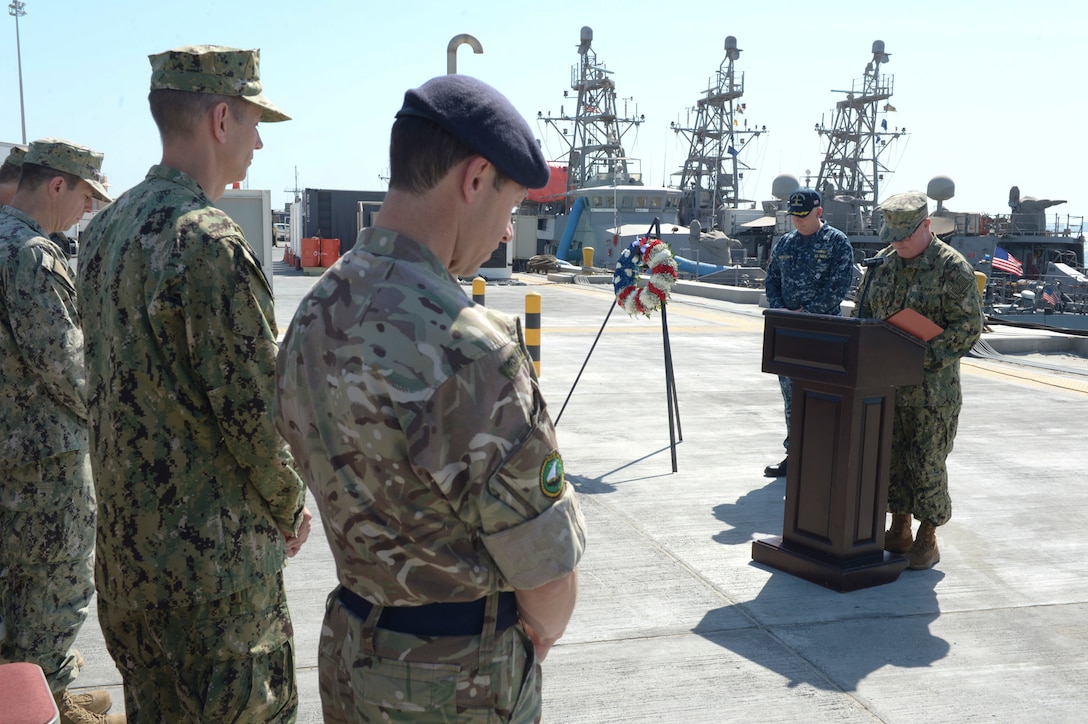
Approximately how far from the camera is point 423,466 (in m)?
1.41

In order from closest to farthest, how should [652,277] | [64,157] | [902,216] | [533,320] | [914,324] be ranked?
[64,157] → [914,324] → [902,216] → [652,277] → [533,320]

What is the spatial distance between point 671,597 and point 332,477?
3.04 m

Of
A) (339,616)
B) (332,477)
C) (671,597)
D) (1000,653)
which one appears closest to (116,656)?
(339,616)

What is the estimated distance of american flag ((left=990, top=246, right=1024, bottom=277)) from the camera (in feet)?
105

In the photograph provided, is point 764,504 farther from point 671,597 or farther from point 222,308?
point 222,308

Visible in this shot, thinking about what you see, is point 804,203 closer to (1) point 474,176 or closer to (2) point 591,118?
(1) point 474,176

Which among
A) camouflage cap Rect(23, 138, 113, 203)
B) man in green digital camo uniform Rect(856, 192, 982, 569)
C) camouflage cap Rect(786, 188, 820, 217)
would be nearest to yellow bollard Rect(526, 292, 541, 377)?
camouflage cap Rect(786, 188, 820, 217)

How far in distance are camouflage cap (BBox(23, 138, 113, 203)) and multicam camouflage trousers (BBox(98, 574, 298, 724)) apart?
5.84 ft

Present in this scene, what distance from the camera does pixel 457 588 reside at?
58.9 inches

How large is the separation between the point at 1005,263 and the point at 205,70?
115 feet

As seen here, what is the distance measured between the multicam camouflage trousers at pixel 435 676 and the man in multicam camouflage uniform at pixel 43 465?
1.90m

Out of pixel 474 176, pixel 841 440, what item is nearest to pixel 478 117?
pixel 474 176

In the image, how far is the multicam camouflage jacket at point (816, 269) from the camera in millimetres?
6414

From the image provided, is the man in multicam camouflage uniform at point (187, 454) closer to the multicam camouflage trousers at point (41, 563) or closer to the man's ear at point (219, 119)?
the man's ear at point (219, 119)
